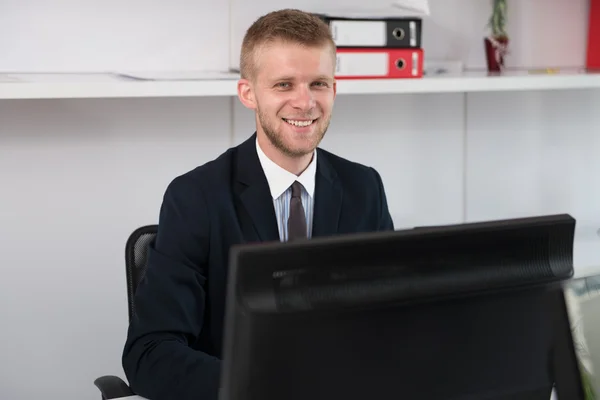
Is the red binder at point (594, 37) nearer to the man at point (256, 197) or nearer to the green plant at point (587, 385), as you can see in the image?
the man at point (256, 197)

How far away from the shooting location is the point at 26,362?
2559 mm

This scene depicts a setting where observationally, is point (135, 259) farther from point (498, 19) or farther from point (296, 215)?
point (498, 19)

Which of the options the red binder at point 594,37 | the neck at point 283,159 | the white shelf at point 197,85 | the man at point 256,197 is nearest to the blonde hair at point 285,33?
the man at point 256,197

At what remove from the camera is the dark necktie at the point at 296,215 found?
65.5 inches

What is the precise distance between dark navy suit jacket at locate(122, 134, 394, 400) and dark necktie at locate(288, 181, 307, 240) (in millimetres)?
28

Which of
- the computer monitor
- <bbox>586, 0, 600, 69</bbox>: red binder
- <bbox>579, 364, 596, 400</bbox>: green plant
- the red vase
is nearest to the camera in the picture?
the computer monitor

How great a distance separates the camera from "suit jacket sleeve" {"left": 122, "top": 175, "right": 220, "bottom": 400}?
1308mm

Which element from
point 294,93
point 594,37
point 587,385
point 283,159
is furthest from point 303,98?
point 594,37

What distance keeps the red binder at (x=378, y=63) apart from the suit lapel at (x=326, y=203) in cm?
68

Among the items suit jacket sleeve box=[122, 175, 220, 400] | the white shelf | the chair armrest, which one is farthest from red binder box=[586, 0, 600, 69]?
the chair armrest

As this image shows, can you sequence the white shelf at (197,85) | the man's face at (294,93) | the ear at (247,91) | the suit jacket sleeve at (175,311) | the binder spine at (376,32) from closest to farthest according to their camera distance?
the suit jacket sleeve at (175,311)
the man's face at (294,93)
the ear at (247,91)
the white shelf at (197,85)
the binder spine at (376,32)

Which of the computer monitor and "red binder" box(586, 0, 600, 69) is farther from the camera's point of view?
"red binder" box(586, 0, 600, 69)

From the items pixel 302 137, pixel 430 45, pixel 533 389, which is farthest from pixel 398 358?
pixel 430 45

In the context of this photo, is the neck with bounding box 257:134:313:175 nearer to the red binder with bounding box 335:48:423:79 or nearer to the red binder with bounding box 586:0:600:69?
the red binder with bounding box 335:48:423:79
